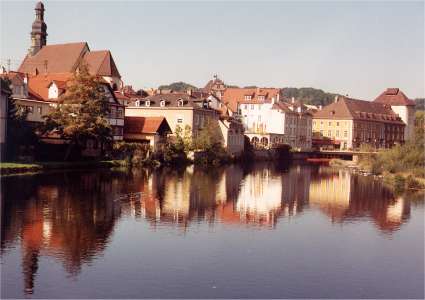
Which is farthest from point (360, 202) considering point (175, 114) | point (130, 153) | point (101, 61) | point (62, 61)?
point (62, 61)

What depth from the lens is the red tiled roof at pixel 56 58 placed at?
75312mm

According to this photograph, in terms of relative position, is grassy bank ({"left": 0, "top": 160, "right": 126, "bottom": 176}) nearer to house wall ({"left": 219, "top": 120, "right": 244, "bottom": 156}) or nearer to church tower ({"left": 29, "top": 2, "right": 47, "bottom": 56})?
house wall ({"left": 219, "top": 120, "right": 244, "bottom": 156})

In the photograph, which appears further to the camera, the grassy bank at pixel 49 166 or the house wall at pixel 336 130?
the house wall at pixel 336 130

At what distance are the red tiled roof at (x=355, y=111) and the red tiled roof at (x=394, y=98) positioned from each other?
450cm

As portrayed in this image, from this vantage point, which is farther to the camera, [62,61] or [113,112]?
[62,61]

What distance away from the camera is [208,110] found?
243 ft

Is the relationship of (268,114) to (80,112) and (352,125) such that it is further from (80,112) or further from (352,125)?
(80,112)

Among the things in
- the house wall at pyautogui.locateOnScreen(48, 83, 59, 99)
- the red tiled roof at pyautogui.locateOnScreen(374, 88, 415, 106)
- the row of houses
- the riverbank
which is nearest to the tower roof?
the row of houses

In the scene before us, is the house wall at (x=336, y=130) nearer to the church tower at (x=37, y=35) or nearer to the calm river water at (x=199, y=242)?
the church tower at (x=37, y=35)

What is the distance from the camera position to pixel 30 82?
5884cm

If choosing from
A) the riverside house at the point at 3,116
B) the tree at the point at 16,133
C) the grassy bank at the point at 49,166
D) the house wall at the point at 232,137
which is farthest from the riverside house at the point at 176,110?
the riverside house at the point at 3,116

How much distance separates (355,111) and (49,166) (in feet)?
244

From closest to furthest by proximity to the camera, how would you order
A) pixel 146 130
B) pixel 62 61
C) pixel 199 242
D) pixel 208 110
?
1. pixel 199 242
2. pixel 146 130
3. pixel 208 110
4. pixel 62 61

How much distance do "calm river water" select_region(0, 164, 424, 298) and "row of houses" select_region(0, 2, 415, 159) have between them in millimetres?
16392
